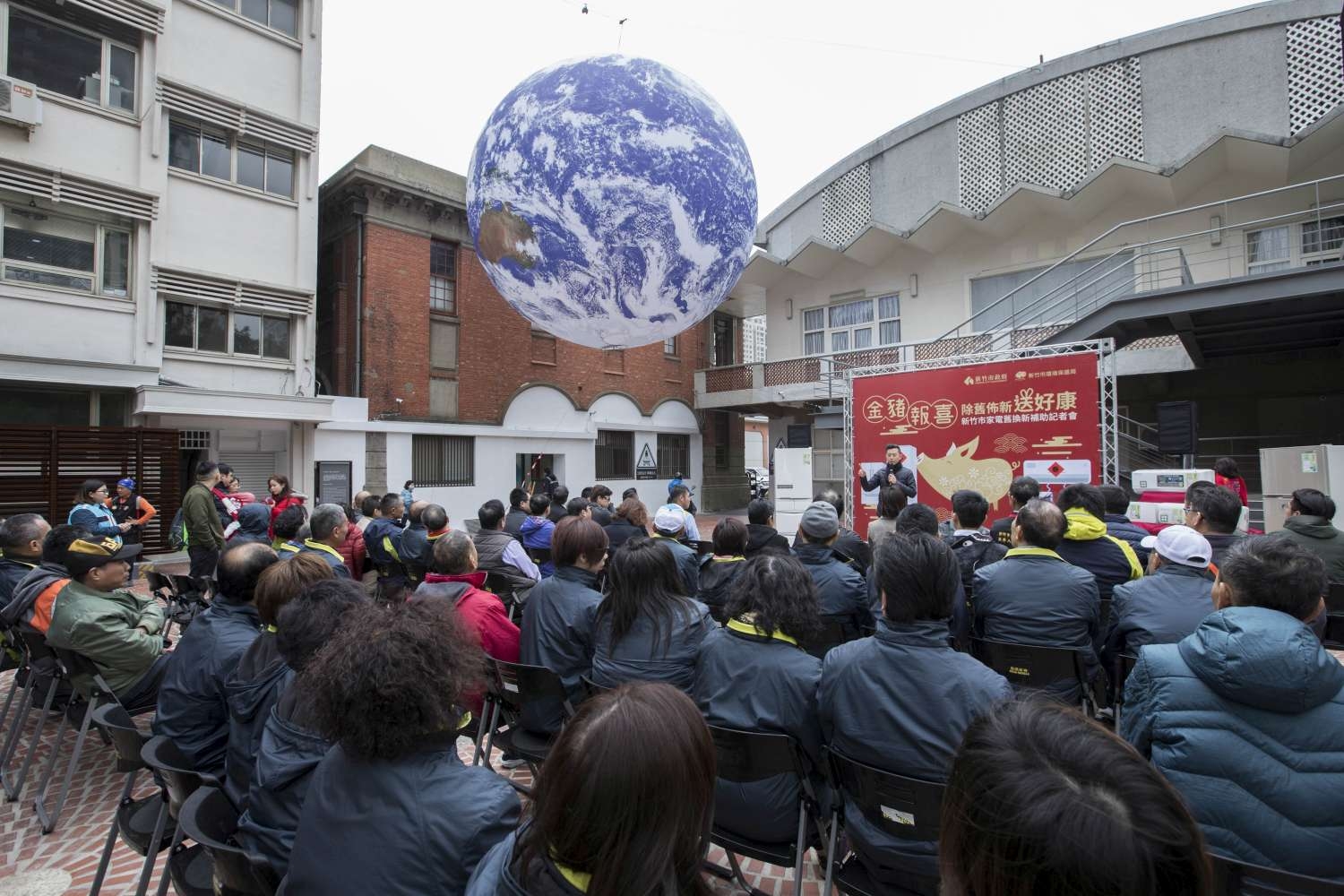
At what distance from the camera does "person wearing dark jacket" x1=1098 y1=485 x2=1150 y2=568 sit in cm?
490

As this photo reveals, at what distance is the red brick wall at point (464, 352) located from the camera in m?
14.7

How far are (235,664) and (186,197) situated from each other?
1285cm

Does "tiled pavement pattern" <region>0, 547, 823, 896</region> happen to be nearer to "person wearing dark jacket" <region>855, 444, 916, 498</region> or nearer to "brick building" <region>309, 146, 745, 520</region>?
"person wearing dark jacket" <region>855, 444, 916, 498</region>

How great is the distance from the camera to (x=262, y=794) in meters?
1.86

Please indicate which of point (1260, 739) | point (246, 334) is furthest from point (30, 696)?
point (246, 334)

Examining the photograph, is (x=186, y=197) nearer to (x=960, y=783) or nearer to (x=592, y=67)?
(x=592, y=67)

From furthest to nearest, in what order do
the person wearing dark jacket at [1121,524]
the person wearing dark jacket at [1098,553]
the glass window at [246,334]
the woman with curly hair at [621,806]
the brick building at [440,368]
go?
the brick building at [440,368], the glass window at [246,334], the person wearing dark jacket at [1121,524], the person wearing dark jacket at [1098,553], the woman with curly hair at [621,806]

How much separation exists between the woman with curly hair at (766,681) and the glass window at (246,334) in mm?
13418

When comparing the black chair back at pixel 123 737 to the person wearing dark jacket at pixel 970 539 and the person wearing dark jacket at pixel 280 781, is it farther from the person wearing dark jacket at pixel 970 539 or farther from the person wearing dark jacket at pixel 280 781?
the person wearing dark jacket at pixel 970 539

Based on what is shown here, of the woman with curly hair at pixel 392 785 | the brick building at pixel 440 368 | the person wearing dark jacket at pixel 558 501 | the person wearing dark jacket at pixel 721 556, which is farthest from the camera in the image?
the brick building at pixel 440 368

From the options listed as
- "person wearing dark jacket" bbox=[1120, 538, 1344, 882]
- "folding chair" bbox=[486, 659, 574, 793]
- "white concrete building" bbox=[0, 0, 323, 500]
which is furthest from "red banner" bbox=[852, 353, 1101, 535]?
"white concrete building" bbox=[0, 0, 323, 500]

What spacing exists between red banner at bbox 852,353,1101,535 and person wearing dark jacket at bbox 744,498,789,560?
10.3ft

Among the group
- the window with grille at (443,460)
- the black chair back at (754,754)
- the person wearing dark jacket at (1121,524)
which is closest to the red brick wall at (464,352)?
the window with grille at (443,460)

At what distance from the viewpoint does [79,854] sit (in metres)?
3.21
